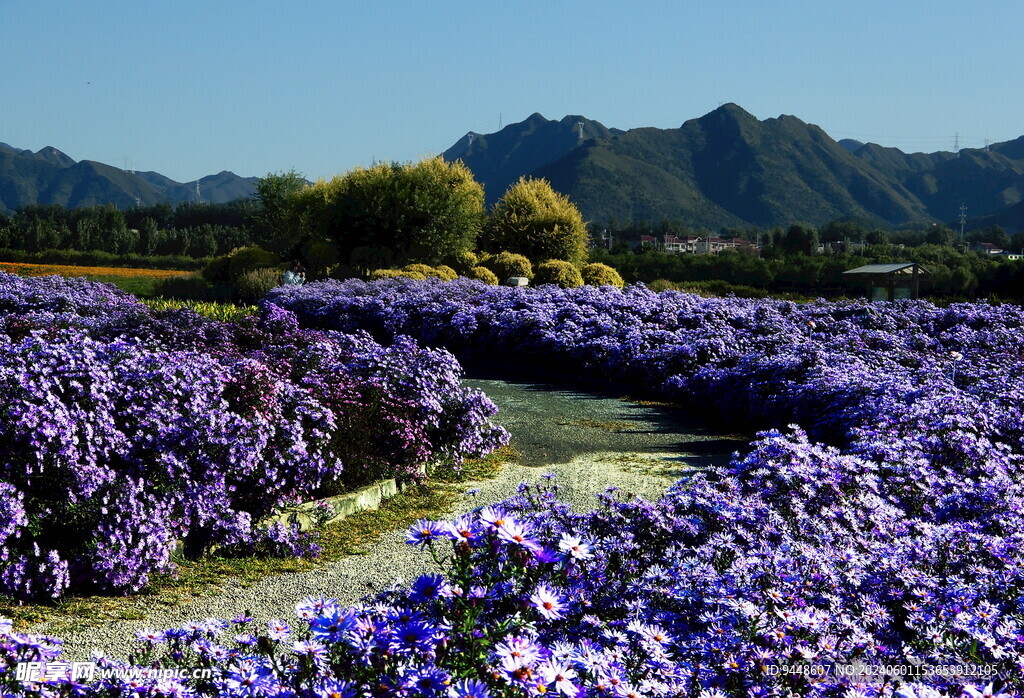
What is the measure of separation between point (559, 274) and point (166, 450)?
24.2 m

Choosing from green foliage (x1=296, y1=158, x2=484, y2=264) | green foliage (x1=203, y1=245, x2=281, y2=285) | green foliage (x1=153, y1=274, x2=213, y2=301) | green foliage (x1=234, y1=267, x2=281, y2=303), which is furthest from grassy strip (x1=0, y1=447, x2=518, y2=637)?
green foliage (x1=203, y1=245, x2=281, y2=285)

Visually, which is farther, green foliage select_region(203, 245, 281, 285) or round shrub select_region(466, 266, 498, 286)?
green foliage select_region(203, 245, 281, 285)

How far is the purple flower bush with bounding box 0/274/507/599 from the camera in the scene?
15.2 ft

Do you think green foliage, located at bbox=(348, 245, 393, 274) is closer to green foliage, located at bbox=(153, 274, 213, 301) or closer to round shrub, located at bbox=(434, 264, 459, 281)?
round shrub, located at bbox=(434, 264, 459, 281)

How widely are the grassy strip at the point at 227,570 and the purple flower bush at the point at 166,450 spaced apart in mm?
95

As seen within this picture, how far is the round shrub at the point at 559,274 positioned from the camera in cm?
2878

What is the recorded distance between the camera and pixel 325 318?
17156 mm

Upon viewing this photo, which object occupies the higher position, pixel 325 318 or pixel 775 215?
pixel 775 215

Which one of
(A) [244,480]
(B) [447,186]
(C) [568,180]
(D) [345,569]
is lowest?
(D) [345,569]

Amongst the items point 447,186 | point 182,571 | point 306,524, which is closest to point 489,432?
point 306,524

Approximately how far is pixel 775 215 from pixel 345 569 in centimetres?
19520

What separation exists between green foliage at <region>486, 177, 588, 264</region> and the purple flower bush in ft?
85.1

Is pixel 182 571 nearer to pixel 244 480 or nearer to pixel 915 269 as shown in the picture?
pixel 244 480

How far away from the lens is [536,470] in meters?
7.60
